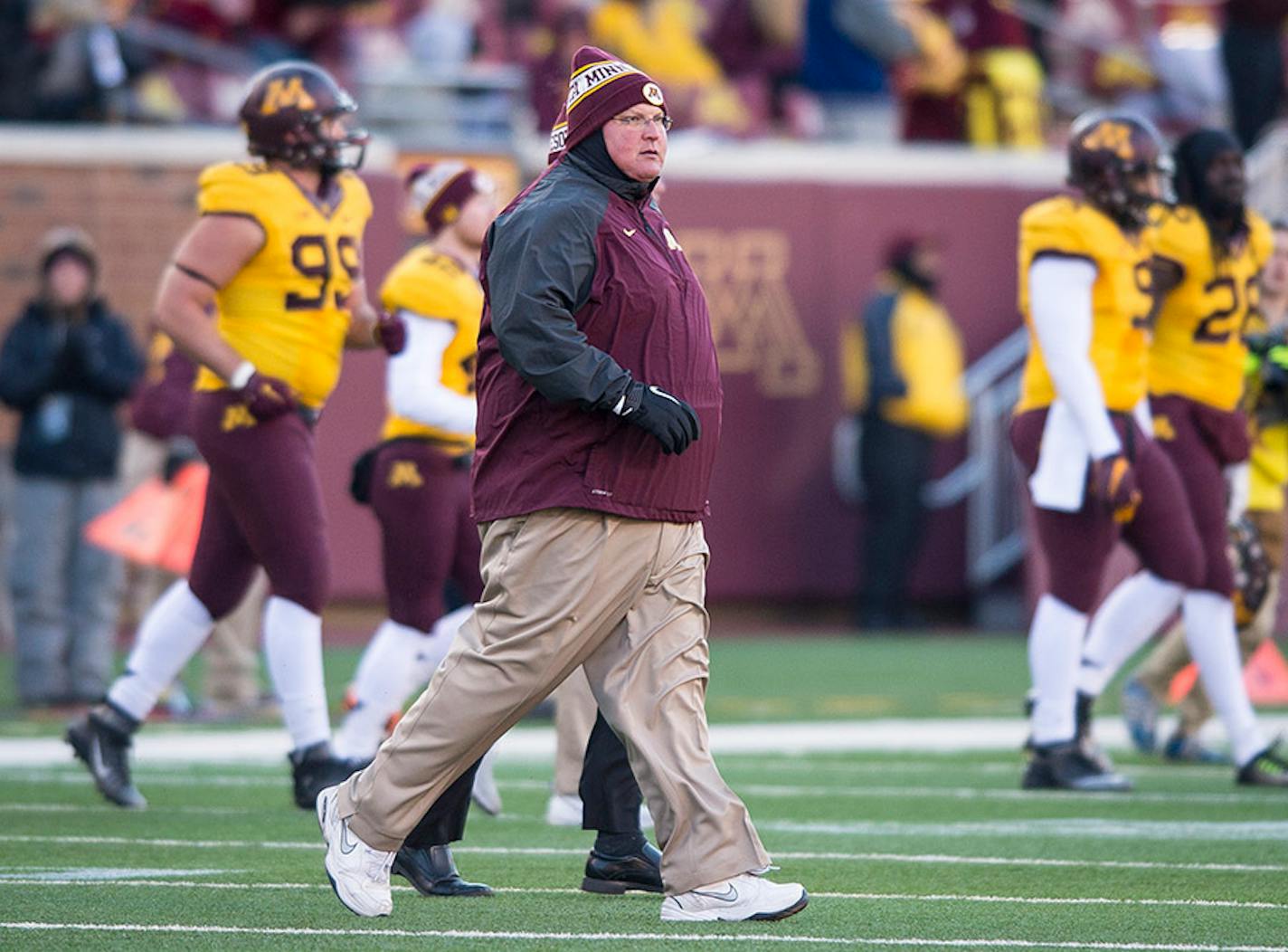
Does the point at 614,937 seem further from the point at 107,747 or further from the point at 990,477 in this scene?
the point at 990,477

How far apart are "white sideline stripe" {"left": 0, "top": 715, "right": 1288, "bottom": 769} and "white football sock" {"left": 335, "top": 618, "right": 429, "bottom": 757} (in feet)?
4.80

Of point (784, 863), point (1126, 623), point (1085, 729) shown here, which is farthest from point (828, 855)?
point (1126, 623)

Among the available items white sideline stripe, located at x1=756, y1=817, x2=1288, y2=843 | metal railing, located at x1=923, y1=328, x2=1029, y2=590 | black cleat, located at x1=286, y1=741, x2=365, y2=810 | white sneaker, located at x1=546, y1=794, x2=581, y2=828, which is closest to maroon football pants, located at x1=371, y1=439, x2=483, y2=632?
black cleat, located at x1=286, y1=741, x2=365, y2=810

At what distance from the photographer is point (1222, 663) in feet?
28.6

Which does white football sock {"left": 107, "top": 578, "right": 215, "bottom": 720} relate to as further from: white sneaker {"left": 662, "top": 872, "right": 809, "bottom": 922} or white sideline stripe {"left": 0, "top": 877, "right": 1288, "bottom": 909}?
white sneaker {"left": 662, "top": 872, "right": 809, "bottom": 922}

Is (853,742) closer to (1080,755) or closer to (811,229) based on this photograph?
(1080,755)

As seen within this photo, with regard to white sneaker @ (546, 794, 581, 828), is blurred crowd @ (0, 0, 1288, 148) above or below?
above

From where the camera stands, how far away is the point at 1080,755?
8547 mm

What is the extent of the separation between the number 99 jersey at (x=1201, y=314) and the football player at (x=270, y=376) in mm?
2754

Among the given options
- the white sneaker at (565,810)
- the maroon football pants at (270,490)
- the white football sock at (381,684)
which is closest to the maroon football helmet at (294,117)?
the maroon football pants at (270,490)

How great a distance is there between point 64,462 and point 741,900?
23.4 feet

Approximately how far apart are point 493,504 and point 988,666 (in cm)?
888

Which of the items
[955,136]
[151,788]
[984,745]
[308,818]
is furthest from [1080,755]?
[955,136]

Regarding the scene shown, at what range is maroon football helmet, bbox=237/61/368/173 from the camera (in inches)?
313
